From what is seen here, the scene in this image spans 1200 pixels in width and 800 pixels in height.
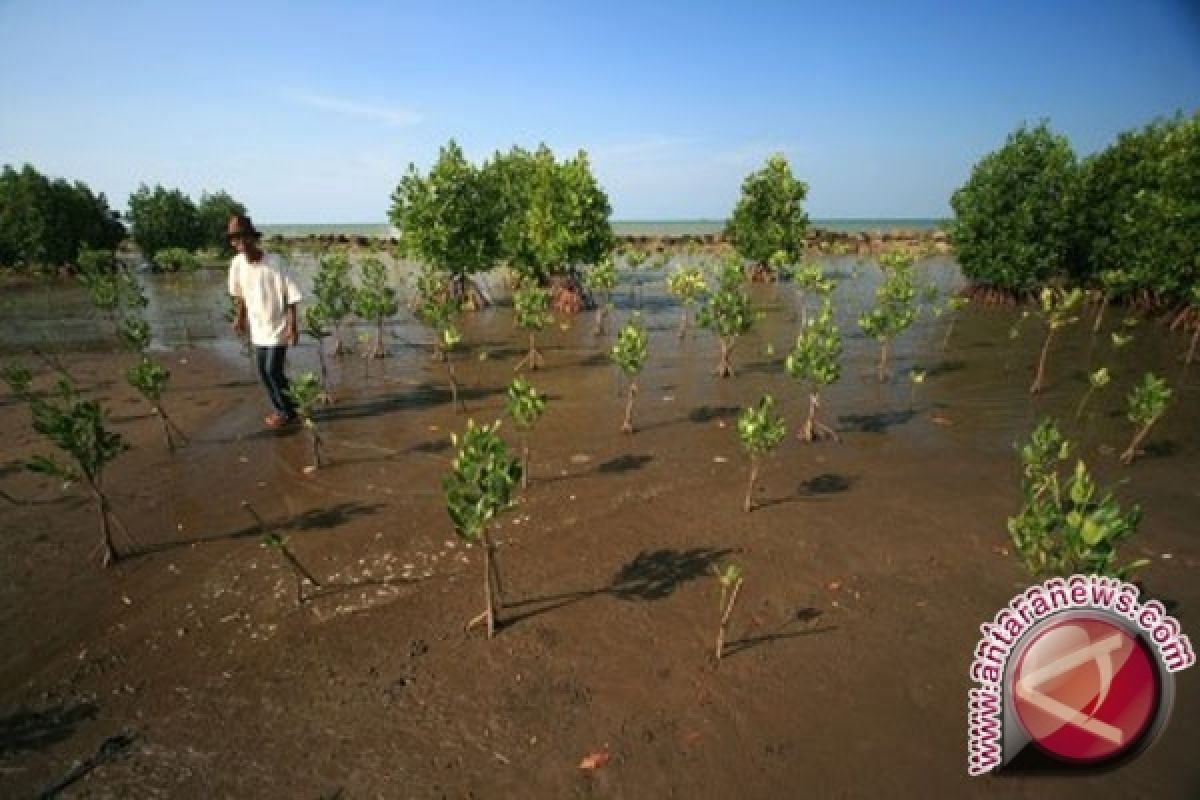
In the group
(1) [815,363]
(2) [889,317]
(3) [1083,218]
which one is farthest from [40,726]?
(3) [1083,218]

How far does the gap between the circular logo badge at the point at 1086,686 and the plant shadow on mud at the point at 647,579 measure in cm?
306

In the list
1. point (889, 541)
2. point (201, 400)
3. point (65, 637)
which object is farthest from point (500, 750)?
point (201, 400)

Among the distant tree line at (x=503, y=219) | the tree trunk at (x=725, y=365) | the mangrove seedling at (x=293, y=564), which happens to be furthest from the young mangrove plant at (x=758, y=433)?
the distant tree line at (x=503, y=219)

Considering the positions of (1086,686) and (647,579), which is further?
(647,579)

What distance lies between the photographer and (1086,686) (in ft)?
11.2

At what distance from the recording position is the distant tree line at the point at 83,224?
A: 3303 centimetres

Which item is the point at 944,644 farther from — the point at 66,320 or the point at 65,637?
the point at 66,320

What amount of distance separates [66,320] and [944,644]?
26783 mm

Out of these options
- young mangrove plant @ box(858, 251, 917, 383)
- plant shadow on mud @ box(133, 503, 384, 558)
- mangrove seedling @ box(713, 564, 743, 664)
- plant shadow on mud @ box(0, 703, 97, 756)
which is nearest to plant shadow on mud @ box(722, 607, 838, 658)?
mangrove seedling @ box(713, 564, 743, 664)

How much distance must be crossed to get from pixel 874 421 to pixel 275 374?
9933 mm

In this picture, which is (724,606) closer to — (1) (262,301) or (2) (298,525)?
(2) (298,525)

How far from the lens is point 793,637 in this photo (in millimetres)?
5457

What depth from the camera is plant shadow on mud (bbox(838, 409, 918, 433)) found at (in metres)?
10.7

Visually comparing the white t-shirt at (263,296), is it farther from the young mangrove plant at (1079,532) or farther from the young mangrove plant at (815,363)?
the young mangrove plant at (1079,532)
